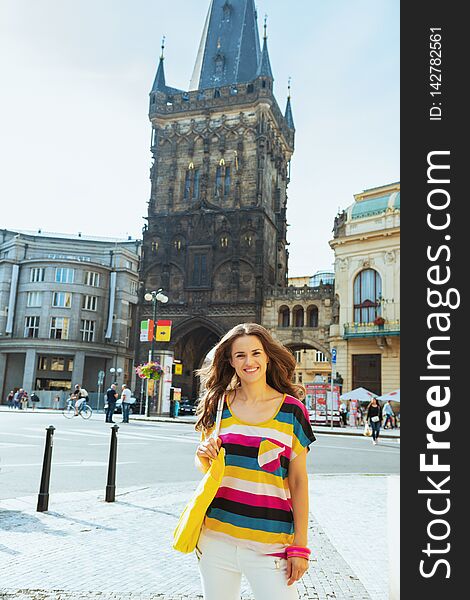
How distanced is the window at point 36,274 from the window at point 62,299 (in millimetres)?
2463

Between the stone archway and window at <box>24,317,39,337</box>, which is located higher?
window at <box>24,317,39,337</box>

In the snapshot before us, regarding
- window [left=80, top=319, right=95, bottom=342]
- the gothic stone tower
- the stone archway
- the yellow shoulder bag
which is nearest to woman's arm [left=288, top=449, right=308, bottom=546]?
the yellow shoulder bag

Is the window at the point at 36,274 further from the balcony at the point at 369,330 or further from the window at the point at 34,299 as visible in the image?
the balcony at the point at 369,330

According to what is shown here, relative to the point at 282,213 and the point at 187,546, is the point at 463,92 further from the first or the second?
the point at 282,213

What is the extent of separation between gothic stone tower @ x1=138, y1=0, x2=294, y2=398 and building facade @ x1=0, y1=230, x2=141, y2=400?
12.5 meters

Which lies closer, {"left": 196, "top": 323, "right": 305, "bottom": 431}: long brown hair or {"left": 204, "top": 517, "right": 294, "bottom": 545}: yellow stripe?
{"left": 204, "top": 517, "right": 294, "bottom": 545}: yellow stripe

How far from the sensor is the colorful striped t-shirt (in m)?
2.50

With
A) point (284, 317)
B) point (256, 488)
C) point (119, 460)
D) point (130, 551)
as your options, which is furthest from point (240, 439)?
point (284, 317)

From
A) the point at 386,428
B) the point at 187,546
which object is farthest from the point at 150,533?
the point at 386,428

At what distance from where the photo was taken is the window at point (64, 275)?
61.5m

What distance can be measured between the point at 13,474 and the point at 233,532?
A: 801 centimetres

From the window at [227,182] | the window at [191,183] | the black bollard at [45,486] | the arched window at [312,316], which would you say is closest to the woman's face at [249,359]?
the black bollard at [45,486]

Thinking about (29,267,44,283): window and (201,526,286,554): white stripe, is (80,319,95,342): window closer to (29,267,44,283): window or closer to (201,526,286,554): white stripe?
(29,267,44,283): window

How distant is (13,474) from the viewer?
31.1 ft
